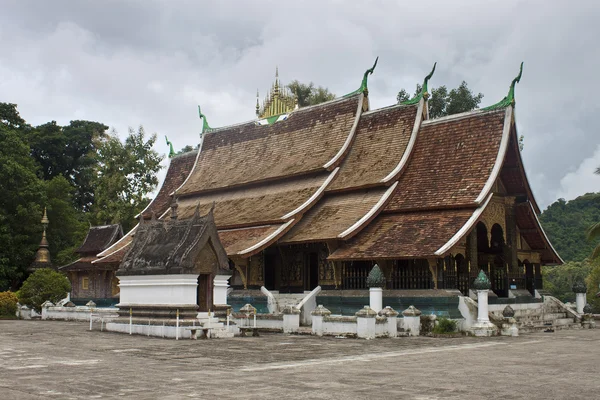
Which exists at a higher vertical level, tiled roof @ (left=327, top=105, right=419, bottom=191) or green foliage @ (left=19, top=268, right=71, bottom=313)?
tiled roof @ (left=327, top=105, right=419, bottom=191)

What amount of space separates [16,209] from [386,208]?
2204 cm

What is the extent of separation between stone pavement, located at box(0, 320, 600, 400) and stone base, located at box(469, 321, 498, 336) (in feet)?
5.70

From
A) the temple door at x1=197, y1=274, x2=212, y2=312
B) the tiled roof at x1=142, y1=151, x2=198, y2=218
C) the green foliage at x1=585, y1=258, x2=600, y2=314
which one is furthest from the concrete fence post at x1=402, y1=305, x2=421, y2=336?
the green foliage at x1=585, y1=258, x2=600, y2=314

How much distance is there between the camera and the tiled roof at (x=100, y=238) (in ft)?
113

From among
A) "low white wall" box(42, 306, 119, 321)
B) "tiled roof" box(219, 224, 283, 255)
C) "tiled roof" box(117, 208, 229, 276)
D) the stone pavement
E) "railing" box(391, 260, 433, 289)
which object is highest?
"tiled roof" box(219, 224, 283, 255)

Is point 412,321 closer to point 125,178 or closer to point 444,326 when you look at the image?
point 444,326

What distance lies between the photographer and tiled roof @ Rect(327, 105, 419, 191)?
23719 millimetres

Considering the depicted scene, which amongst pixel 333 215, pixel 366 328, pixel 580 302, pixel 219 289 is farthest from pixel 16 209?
pixel 580 302

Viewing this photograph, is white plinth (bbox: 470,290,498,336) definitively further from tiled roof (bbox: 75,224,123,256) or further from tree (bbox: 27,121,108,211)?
tree (bbox: 27,121,108,211)

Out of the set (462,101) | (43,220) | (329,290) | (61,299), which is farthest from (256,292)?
(462,101)

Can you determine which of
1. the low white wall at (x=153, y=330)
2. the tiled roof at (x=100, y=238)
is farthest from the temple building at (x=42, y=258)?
the low white wall at (x=153, y=330)

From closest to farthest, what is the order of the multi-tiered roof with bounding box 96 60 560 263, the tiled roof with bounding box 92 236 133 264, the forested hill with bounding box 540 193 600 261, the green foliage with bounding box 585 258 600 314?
1. the multi-tiered roof with bounding box 96 60 560 263
2. the tiled roof with bounding box 92 236 133 264
3. the green foliage with bounding box 585 258 600 314
4. the forested hill with bounding box 540 193 600 261

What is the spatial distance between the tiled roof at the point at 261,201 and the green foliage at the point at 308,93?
21238 millimetres

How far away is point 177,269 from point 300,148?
11586 mm
